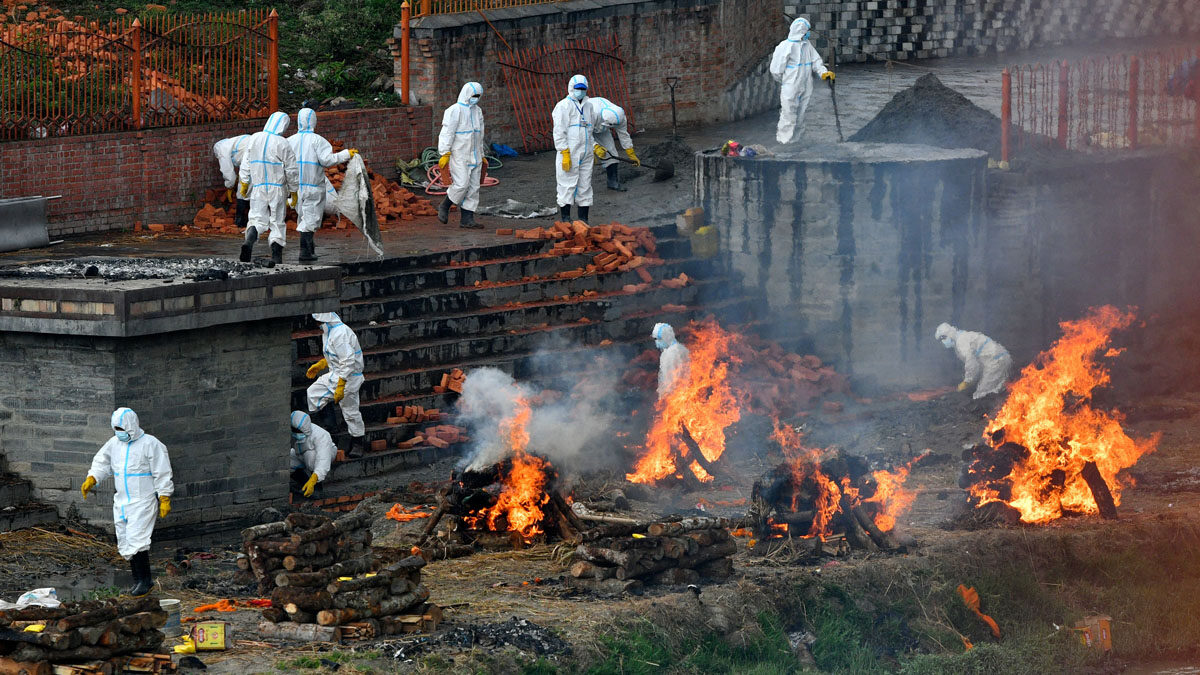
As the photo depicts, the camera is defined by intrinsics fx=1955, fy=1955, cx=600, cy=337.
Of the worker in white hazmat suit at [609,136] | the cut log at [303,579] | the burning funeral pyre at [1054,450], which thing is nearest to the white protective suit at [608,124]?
the worker in white hazmat suit at [609,136]

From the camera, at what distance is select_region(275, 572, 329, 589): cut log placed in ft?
46.1

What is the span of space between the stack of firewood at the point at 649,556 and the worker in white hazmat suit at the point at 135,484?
3.35 metres

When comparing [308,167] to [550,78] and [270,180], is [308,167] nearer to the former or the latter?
[270,180]

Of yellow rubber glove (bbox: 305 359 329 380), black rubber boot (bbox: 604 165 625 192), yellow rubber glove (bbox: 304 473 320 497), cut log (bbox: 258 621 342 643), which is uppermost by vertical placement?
black rubber boot (bbox: 604 165 625 192)

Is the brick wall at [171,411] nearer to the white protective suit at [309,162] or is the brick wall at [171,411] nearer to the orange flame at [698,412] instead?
the white protective suit at [309,162]

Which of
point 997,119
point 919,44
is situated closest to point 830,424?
point 997,119

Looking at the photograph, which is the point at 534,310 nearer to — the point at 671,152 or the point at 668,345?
the point at 668,345

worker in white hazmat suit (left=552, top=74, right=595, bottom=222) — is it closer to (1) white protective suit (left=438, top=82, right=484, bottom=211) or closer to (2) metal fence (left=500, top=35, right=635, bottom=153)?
(1) white protective suit (left=438, top=82, right=484, bottom=211)

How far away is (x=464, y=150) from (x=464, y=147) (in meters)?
0.04

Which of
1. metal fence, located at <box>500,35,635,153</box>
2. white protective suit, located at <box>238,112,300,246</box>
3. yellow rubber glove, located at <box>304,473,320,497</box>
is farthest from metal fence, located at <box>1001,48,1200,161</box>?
yellow rubber glove, located at <box>304,473,320,497</box>

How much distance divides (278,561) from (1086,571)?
7306 millimetres

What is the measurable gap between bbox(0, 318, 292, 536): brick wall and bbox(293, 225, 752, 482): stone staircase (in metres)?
1.39

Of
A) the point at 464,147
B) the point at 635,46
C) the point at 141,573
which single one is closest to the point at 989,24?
the point at 635,46

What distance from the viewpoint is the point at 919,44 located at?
33656 mm
